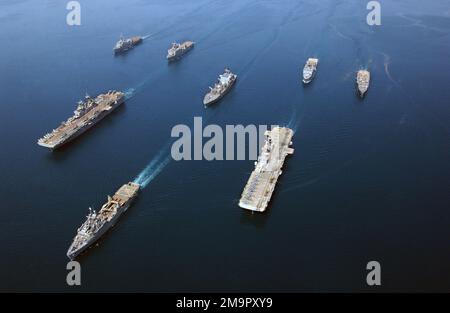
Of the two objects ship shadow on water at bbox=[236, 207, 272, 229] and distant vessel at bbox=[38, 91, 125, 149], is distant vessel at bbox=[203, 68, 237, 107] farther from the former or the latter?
ship shadow on water at bbox=[236, 207, 272, 229]

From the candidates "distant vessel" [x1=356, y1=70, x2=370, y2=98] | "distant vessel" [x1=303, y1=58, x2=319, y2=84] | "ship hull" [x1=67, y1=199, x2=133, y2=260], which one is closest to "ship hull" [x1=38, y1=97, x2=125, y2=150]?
"ship hull" [x1=67, y1=199, x2=133, y2=260]

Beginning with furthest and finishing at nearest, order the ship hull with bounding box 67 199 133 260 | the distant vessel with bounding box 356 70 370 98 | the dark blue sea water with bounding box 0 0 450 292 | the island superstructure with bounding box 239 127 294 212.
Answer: the distant vessel with bounding box 356 70 370 98 < the island superstructure with bounding box 239 127 294 212 < the ship hull with bounding box 67 199 133 260 < the dark blue sea water with bounding box 0 0 450 292

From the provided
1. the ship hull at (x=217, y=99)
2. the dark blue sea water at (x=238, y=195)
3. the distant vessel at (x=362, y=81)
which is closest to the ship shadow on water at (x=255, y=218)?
the dark blue sea water at (x=238, y=195)

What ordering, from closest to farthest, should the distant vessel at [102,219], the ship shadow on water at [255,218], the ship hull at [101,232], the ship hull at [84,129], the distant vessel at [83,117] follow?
the ship hull at [101,232]
the distant vessel at [102,219]
the ship shadow on water at [255,218]
the ship hull at [84,129]
the distant vessel at [83,117]

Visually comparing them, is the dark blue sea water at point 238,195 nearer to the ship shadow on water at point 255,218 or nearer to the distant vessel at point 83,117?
the ship shadow on water at point 255,218

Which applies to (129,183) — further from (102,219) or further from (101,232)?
(101,232)
